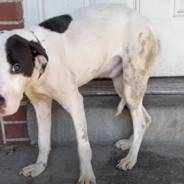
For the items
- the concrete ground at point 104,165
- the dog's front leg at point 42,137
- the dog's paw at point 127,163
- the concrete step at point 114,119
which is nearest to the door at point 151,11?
the concrete step at point 114,119

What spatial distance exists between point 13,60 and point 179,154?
149cm

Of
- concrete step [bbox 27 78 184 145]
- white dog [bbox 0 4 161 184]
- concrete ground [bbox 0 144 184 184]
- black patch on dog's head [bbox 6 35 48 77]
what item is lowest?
concrete ground [bbox 0 144 184 184]

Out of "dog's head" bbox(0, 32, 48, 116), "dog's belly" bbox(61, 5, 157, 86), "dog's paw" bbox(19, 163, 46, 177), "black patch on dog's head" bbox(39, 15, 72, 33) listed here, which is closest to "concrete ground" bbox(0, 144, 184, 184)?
"dog's paw" bbox(19, 163, 46, 177)

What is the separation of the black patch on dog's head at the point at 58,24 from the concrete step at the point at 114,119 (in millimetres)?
697

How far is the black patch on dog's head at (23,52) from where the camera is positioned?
2020 mm

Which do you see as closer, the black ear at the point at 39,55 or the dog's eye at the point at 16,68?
the dog's eye at the point at 16,68

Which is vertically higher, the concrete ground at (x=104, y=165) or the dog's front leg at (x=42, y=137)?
the dog's front leg at (x=42, y=137)

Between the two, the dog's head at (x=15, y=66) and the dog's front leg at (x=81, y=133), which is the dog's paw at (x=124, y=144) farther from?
the dog's head at (x=15, y=66)

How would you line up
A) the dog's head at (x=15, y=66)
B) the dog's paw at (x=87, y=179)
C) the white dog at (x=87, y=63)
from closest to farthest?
the dog's head at (x=15, y=66) < the white dog at (x=87, y=63) < the dog's paw at (x=87, y=179)

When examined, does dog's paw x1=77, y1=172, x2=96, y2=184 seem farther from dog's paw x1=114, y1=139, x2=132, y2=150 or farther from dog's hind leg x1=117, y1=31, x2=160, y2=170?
dog's paw x1=114, y1=139, x2=132, y2=150

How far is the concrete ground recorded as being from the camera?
266 cm

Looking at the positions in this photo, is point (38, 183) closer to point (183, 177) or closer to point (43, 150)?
point (43, 150)

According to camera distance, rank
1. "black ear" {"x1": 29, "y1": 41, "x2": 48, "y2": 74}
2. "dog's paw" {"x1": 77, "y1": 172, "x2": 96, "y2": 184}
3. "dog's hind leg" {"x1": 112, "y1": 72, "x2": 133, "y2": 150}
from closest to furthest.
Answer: "black ear" {"x1": 29, "y1": 41, "x2": 48, "y2": 74} < "dog's paw" {"x1": 77, "y1": 172, "x2": 96, "y2": 184} < "dog's hind leg" {"x1": 112, "y1": 72, "x2": 133, "y2": 150}

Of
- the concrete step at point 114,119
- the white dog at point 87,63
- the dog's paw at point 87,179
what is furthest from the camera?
the concrete step at point 114,119
